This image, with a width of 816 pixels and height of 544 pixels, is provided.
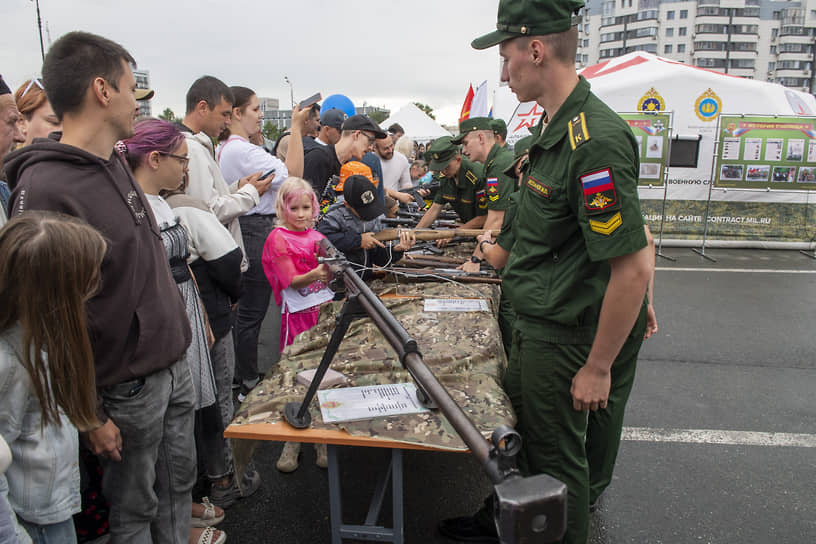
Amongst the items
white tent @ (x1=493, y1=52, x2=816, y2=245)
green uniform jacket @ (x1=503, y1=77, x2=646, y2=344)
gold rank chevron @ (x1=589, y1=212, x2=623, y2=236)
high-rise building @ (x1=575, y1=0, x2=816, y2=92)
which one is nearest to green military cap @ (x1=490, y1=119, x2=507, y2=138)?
green uniform jacket @ (x1=503, y1=77, x2=646, y2=344)

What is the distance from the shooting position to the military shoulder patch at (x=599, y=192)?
1512mm

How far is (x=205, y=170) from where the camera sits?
2.90 m

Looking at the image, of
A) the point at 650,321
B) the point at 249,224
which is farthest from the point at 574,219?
the point at 249,224

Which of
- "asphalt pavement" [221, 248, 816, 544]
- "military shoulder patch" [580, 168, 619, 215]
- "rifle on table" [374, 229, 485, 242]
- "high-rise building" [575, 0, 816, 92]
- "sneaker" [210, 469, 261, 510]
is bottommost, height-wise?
"asphalt pavement" [221, 248, 816, 544]

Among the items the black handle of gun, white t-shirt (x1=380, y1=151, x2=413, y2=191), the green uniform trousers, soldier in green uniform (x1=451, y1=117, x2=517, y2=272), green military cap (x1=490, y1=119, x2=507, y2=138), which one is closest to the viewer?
the black handle of gun

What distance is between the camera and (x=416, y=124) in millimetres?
16344

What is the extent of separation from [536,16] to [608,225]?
2.23 feet

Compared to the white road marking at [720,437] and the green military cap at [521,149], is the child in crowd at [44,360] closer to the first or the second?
the green military cap at [521,149]

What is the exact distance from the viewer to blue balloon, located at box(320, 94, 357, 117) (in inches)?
199

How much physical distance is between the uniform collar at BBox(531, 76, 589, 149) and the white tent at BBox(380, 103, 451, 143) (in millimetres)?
14561

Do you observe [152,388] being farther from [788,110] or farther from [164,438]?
[788,110]

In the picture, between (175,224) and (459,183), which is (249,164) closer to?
(175,224)

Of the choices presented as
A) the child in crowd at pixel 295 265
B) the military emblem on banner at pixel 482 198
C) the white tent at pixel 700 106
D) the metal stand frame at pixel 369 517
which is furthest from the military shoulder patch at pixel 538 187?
the white tent at pixel 700 106

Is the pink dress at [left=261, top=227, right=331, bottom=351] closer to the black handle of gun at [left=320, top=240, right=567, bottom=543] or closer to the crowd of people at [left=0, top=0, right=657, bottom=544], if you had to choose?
the crowd of people at [left=0, top=0, right=657, bottom=544]
